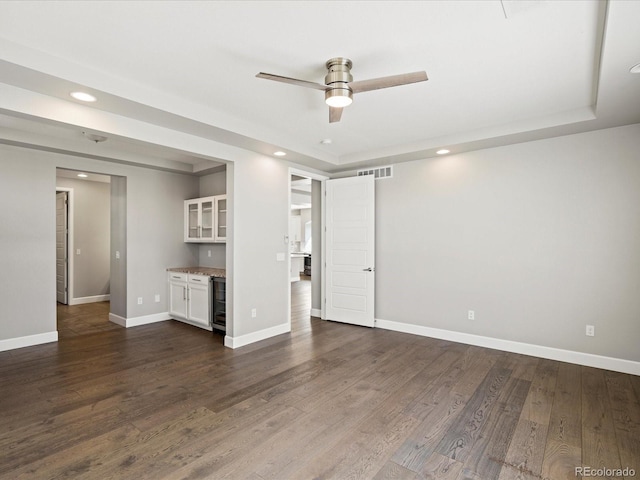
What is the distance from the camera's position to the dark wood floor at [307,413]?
6.91ft

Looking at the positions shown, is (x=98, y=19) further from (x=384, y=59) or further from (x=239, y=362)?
(x=239, y=362)

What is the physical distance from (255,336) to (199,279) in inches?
51.4

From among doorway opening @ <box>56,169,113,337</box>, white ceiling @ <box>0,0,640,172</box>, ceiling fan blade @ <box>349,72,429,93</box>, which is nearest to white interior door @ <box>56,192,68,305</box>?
doorway opening @ <box>56,169,113,337</box>

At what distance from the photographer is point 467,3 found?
1922mm

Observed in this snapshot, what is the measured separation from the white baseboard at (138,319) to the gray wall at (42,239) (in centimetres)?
6

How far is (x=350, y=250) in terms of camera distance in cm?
550

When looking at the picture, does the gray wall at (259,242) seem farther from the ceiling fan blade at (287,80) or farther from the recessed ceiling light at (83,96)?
the ceiling fan blade at (287,80)

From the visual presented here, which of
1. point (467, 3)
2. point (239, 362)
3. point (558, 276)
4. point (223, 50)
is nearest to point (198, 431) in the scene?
point (239, 362)

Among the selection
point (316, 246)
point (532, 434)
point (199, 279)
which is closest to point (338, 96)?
point (532, 434)

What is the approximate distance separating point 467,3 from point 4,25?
2.76m

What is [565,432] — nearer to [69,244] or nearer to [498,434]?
[498,434]

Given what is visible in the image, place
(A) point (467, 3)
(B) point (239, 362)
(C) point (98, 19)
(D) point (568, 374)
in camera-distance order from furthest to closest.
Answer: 1. (B) point (239, 362)
2. (D) point (568, 374)
3. (C) point (98, 19)
4. (A) point (467, 3)

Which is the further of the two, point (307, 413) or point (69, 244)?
point (69, 244)

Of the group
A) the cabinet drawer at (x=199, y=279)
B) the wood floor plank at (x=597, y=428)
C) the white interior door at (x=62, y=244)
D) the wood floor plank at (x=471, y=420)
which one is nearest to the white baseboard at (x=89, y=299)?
the white interior door at (x=62, y=244)
